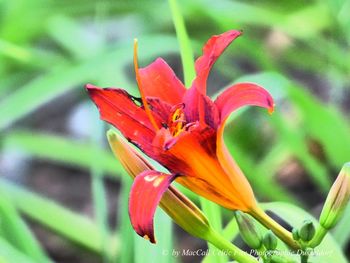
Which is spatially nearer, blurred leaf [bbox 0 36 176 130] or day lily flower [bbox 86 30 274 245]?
day lily flower [bbox 86 30 274 245]

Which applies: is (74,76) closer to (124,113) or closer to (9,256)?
(9,256)

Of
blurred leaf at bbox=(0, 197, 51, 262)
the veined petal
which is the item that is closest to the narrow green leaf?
blurred leaf at bbox=(0, 197, 51, 262)

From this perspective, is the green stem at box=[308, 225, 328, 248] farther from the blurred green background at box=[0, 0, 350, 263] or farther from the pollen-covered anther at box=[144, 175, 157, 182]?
the blurred green background at box=[0, 0, 350, 263]

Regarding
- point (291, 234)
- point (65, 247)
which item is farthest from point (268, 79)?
point (65, 247)

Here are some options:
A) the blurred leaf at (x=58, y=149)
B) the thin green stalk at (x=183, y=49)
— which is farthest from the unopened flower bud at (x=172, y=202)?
the blurred leaf at (x=58, y=149)

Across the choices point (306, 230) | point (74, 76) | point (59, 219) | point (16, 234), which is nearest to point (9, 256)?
point (16, 234)

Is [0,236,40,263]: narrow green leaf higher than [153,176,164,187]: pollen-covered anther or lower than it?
lower
